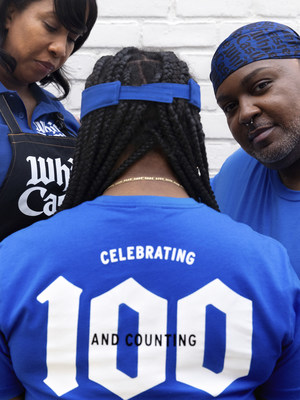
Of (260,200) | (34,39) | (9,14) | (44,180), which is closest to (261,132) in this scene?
(260,200)

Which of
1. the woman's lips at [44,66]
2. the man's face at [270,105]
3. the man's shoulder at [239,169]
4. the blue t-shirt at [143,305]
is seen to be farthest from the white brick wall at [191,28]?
the blue t-shirt at [143,305]

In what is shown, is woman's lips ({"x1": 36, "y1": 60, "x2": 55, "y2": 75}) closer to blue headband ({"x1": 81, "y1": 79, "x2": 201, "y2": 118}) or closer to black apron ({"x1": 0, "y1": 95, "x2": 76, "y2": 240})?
black apron ({"x1": 0, "y1": 95, "x2": 76, "y2": 240})

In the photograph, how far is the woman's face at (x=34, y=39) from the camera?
1.49 m

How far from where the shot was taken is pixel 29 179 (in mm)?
1374

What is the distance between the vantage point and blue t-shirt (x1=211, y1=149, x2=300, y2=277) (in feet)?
4.45

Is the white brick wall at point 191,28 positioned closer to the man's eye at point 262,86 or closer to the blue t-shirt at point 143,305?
the man's eye at point 262,86

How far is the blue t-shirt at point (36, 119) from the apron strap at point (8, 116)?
0.4 inches

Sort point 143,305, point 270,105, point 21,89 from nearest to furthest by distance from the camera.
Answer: point 143,305 → point 270,105 → point 21,89

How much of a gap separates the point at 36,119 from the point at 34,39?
0.23 metres

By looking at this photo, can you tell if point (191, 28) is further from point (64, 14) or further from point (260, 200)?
point (260, 200)

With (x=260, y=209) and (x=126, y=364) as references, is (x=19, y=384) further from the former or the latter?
(x=260, y=209)

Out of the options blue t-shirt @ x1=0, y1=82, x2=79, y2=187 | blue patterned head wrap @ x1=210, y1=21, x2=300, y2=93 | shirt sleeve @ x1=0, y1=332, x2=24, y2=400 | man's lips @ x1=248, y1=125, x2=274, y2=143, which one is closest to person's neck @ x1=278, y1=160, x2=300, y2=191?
man's lips @ x1=248, y1=125, x2=274, y2=143

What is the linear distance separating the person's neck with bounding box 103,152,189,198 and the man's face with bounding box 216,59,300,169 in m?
0.56

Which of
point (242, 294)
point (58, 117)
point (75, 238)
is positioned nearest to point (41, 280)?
point (75, 238)
